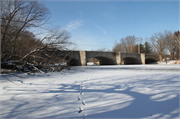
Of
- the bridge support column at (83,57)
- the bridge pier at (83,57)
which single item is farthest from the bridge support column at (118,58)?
the bridge support column at (83,57)

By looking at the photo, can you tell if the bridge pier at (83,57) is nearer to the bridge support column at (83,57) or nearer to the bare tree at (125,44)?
the bridge support column at (83,57)

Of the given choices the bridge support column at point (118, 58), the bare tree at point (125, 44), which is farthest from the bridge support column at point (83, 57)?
the bare tree at point (125, 44)

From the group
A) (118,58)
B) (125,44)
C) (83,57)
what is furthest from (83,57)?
(125,44)

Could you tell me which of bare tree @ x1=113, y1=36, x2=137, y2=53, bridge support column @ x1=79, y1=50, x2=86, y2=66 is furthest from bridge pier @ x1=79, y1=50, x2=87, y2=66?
bare tree @ x1=113, y1=36, x2=137, y2=53

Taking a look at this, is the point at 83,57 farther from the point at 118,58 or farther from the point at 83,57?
the point at 118,58

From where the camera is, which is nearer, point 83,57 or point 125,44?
point 83,57

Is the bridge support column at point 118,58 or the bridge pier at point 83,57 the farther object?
the bridge support column at point 118,58

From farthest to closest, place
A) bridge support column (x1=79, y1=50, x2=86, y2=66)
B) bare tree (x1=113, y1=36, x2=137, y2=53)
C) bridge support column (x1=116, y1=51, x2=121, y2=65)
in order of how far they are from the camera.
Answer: bare tree (x1=113, y1=36, x2=137, y2=53)
bridge support column (x1=116, y1=51, x2=121, y2=65)
bridge support column (x1=79, y1=50, x2=86, y2=66)

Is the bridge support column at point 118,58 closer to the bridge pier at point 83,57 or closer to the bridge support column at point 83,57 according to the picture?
the bridge pier at point 83,57

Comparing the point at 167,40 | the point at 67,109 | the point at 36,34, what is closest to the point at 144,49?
the point at 167,40

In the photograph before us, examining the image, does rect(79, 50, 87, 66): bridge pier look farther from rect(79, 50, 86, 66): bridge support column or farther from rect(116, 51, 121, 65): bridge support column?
rect(116, 51, 121, 65): bridge support column

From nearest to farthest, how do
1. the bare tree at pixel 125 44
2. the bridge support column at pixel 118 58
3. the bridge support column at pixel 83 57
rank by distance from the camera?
the bridge support column at pixel 83 57
the bridge support column at pixel 118 58
the bare tree at pixel 125 44

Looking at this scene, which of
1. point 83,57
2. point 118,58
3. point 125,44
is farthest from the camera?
point 125,44

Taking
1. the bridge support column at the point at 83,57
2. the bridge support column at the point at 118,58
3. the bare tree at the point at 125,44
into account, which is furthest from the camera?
the bare tree at the point at 125,44
